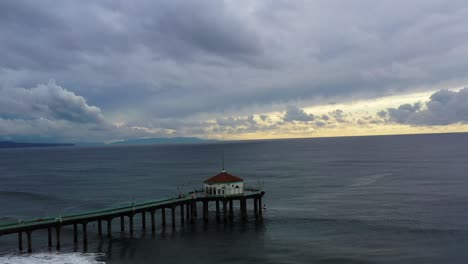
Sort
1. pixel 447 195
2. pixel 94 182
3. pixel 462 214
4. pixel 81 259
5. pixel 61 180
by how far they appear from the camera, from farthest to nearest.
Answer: pixel 61 180, pixel 94 182, pixel 447 195, pixel 462 214, pixel 81 259

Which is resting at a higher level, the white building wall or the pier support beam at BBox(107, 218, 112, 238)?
the white building wall

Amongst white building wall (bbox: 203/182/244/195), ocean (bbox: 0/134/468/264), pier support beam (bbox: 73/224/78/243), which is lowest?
ocean (bbox: 0/134/468/264)

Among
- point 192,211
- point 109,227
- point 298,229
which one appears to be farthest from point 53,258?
point 298,229

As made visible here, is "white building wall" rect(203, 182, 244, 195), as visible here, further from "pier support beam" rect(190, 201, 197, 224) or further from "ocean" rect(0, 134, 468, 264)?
"ocean" rect(0, 134, 468, 264)

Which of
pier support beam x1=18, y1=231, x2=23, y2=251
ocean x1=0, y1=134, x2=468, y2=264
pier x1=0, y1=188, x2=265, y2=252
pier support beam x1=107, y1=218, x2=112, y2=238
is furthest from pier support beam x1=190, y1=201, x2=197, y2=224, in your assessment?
pier support beam x1=18, y1=231, x2=23, y2=251

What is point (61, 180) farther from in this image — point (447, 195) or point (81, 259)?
point (447, 195)

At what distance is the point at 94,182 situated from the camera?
120938 mm

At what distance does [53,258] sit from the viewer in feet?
154

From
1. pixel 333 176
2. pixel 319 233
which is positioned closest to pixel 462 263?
pixel 319 233

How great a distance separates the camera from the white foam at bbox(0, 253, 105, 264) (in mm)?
45250

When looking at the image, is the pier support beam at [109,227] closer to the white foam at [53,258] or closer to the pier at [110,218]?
the pier at [110,218]

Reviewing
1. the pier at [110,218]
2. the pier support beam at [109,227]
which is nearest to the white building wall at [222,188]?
the pier at [110,218]

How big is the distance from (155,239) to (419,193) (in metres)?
56.1

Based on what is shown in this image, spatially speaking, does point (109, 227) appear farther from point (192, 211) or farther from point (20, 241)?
point (192, 211)
